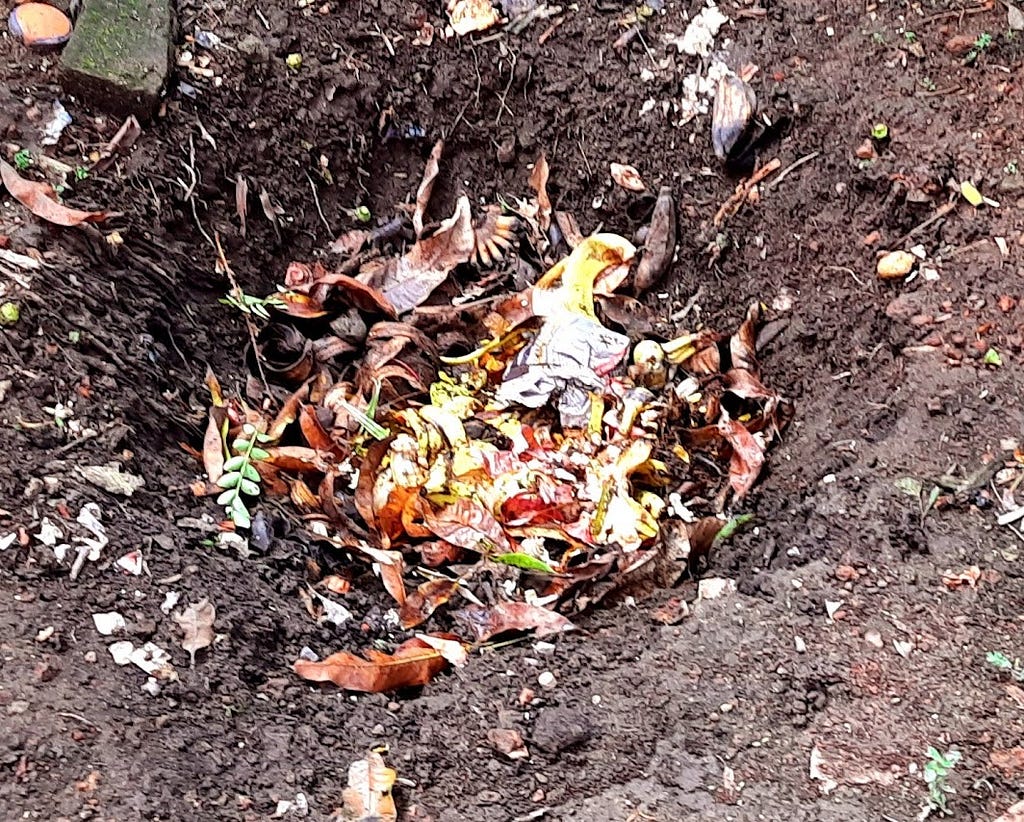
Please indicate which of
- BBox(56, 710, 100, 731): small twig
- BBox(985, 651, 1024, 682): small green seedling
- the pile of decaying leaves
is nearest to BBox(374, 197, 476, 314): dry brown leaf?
the pile of decaying leaves

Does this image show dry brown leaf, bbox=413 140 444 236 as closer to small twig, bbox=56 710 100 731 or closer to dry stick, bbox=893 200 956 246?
dry stick, bbox=893 200 956 246

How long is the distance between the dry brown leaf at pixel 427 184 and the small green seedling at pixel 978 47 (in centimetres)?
150

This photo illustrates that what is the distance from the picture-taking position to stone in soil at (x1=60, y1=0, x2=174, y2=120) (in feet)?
8.11

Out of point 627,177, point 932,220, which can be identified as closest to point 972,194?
point 932,220

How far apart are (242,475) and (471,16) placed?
158 centimetres

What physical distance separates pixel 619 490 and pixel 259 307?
3.78 ft

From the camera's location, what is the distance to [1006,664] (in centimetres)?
171

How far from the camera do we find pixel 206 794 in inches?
67.0

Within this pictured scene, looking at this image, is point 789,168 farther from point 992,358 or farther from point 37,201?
point 37,201

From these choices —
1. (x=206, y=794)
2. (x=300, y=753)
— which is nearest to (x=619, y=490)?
(x=300, y=753)

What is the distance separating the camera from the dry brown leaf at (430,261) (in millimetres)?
2766

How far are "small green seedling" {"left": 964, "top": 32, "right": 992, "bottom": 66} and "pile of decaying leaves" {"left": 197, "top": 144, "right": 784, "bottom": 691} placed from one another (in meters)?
0.87

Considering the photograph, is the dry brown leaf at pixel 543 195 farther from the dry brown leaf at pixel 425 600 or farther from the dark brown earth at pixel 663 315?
the dry brown leaf at pixel 425 600

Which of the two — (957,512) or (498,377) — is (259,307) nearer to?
(498,377)
